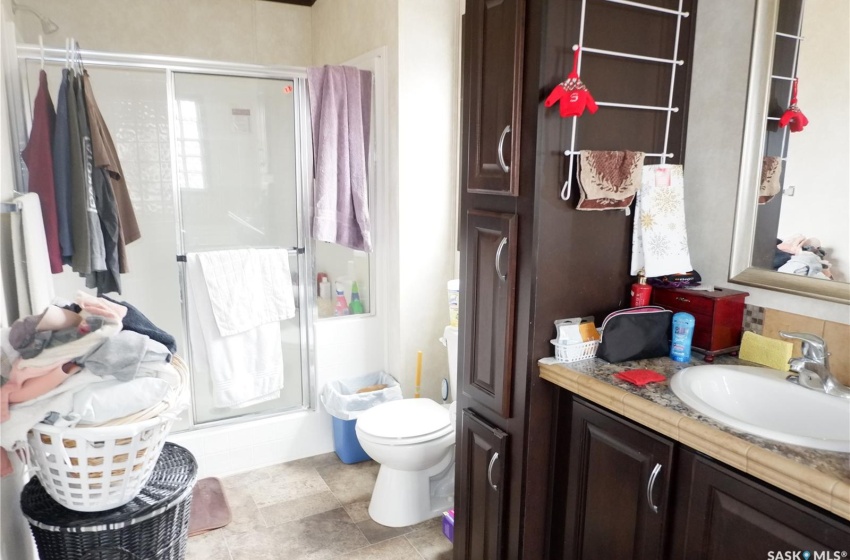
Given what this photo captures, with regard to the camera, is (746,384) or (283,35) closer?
(746,384)

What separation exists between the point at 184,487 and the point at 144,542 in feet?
0.48

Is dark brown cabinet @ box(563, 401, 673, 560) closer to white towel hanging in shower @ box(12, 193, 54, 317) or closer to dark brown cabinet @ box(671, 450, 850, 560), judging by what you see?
dark brown cabinet @ box(671, 450, 850, 560)

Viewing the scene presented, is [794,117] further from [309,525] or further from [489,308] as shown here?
[309,525]

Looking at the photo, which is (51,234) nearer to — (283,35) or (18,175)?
(18,175)

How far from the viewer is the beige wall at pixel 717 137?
1.62 m

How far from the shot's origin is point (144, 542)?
1.41m

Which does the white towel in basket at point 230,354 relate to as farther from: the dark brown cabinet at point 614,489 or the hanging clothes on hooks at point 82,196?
the dark brown cabinet at point 614,489

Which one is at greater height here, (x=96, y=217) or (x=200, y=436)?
(x=96, y=217)

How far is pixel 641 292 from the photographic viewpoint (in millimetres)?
1719

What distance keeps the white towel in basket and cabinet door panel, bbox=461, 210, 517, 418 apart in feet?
3.86

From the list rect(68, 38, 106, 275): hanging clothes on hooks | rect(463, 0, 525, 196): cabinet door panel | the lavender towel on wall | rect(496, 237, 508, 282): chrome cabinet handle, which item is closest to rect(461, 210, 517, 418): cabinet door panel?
rect(496, 237, 508, 282): chrome cabinet handle

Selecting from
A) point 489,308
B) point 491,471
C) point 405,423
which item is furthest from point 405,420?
point 489,308

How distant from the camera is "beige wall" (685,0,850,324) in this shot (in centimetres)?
162

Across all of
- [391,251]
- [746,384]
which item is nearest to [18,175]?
[391,251]
